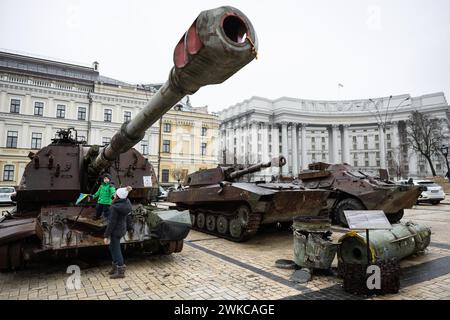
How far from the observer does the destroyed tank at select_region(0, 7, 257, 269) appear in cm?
231

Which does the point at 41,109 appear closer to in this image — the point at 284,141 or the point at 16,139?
the point at 16,139

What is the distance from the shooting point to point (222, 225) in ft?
29.9

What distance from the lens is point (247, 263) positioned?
6.13m

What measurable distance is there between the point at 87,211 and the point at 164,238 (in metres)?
1.61

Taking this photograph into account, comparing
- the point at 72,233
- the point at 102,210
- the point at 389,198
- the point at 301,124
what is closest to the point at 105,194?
the point at 102,210

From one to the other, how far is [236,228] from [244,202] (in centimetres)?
83

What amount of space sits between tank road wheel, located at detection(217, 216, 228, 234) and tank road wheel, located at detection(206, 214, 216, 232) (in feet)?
1.01

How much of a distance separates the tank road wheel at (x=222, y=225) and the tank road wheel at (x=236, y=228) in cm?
33

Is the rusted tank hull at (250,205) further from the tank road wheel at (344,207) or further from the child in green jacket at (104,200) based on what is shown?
the child in green jacket at (104,200)

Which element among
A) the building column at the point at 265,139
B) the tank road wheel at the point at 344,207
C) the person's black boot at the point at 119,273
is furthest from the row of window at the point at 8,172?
the building column at the point at 265,139

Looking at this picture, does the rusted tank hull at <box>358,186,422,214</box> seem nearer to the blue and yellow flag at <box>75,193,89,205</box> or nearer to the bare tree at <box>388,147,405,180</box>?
the blue and yellow flag at <box>75,193,89,205</box>

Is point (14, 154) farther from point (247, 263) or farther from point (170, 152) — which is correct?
point (247, 263)

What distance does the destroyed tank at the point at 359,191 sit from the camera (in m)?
10.0
